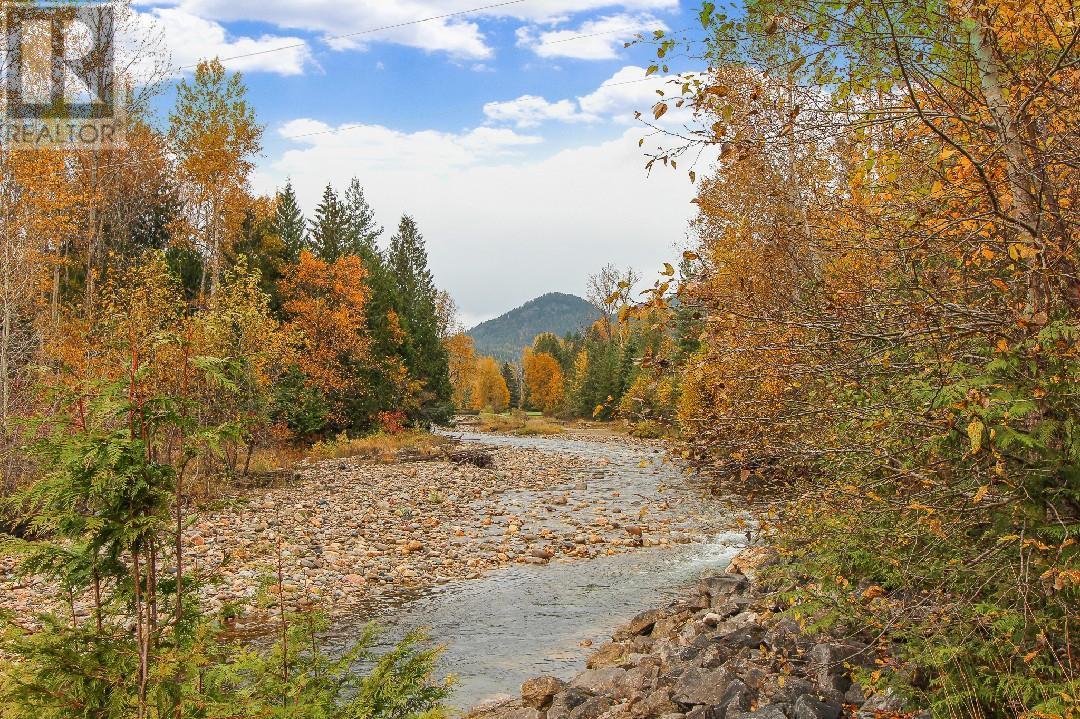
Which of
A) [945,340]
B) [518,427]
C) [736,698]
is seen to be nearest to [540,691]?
[736,698]

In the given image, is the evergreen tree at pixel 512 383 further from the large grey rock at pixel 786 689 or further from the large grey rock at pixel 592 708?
the large grey rock at pixel 786 689

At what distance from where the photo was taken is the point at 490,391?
3728 inches

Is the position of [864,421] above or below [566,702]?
above

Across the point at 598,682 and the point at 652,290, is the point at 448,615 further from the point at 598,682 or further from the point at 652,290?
the point at 652,290

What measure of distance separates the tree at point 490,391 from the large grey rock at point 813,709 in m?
86.8

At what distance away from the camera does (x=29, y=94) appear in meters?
20.7

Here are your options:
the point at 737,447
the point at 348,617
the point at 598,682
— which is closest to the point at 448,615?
the point at 348,617

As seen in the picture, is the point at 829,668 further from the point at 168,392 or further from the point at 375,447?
the point at 375,447

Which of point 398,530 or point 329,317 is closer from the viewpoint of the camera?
point 398,530

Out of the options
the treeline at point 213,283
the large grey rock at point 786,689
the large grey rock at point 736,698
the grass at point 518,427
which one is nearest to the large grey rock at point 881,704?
the large grey rock at point 786,689

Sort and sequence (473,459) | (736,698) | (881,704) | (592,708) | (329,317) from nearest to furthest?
(881,704) < (736,698) < (592,708) < (473,459) < (329,317)

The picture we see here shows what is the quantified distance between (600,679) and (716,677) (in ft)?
4.93

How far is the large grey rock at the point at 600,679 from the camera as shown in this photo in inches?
269

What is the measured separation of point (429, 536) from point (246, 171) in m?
18.6
